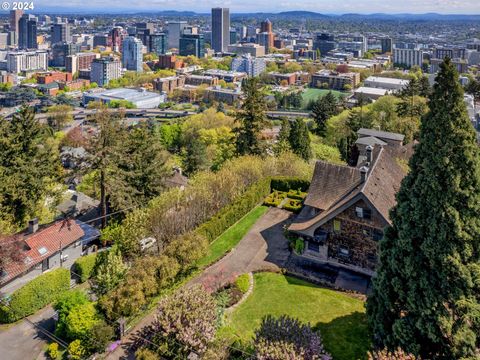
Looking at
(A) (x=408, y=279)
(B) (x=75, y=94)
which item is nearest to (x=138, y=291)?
(A) (x=408, y=279)

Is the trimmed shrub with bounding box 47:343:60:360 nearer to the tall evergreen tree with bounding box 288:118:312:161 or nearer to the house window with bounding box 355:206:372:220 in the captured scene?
the house window with bounding box 355:206:372:220

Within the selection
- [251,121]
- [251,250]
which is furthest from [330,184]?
[251,121]

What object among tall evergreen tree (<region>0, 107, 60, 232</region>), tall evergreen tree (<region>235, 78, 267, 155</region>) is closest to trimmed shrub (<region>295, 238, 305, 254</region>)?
tall evergreen tree (<region>235, 78, 267, 155</region>)

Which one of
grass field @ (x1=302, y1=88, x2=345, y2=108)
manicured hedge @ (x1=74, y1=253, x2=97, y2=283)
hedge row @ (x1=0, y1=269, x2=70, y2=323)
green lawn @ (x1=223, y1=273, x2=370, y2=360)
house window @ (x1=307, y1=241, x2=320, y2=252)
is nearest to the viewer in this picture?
green lawn @ (x1=223, y1=273, x2=370, y2=360)

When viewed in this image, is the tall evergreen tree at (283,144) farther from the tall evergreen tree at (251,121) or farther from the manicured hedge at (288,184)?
the manicured hedge at (288,184)

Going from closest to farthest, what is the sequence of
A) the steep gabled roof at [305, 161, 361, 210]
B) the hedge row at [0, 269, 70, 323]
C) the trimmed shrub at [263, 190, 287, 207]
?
the hedge row at [0, 269, 70, 323] → the steep gabled roof at [305, 161, 361, 210] → the trimmed shrub at [263, 190, 287, 207]

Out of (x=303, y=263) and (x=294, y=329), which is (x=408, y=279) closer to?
(x=294, y=329)
